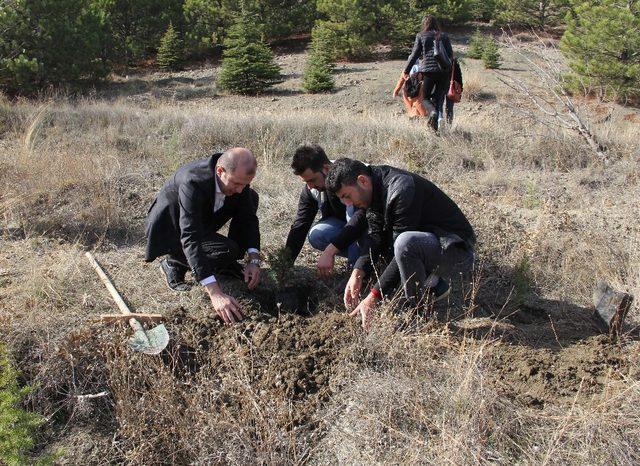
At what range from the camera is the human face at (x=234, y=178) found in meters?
3.60

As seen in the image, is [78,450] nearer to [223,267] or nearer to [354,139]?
[223,267]

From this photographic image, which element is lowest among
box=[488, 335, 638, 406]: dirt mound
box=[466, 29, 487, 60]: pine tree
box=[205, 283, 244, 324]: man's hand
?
box=[488, 335, 638, 406]: dirt mound

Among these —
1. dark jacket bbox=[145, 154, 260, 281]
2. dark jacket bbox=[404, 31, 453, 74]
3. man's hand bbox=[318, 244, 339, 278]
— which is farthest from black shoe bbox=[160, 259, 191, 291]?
dark jacket bbox=[404, 31, 453, 74]

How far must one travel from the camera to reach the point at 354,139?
7637mm

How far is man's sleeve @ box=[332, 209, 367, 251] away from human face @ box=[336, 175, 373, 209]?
0.32 metres

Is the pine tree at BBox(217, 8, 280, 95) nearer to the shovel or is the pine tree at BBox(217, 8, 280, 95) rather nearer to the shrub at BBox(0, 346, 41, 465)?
the shovel

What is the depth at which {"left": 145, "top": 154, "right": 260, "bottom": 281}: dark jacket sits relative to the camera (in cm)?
363

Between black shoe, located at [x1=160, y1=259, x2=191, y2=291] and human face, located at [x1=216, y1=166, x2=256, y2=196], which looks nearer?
human face, located at [x1=216, y1=166, x2=256, y2=196]

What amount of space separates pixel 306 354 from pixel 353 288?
525 millimetres

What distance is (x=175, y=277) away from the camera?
13.7ft

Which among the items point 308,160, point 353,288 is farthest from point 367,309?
point 308,160

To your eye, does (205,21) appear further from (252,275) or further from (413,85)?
(252,275)

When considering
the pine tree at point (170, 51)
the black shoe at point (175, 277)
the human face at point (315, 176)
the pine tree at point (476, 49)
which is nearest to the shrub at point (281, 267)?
the human face at point (315, 176)

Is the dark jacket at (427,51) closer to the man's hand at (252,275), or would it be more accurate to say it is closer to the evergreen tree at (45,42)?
the man's hand at (252,275)
